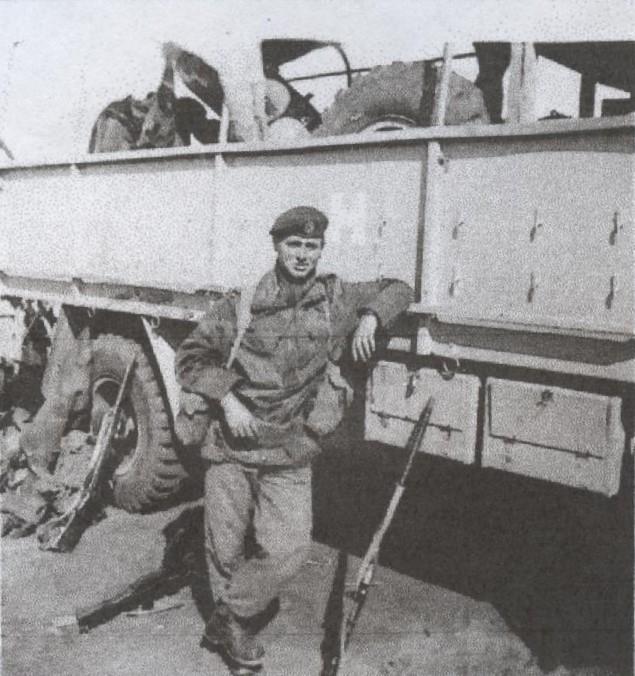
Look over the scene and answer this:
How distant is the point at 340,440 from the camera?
3570 mm

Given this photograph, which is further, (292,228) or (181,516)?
(181,516)

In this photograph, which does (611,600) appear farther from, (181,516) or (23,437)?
(23,437)

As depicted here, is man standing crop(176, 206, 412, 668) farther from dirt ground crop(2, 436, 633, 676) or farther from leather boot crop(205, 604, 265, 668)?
dirt ground crop(2, 436, 633, 676)

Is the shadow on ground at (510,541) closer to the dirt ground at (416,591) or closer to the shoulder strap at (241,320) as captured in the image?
the dirt ground at (416,591)

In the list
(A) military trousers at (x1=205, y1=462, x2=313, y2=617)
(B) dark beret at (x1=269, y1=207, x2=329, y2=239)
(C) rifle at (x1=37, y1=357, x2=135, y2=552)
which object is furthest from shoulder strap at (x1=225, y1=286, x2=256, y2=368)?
(C) rifle at (x1=37, y1=357, x2=135, y2=552)

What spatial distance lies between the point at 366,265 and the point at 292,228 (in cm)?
42

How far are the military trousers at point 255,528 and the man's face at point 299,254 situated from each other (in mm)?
822

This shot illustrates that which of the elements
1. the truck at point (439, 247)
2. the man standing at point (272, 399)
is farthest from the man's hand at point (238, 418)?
the truck at point (439, 247)

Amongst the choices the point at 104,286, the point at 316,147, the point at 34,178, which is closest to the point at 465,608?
the point at 316,147

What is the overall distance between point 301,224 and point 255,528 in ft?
4.18

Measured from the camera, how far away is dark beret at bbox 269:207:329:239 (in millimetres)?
3154

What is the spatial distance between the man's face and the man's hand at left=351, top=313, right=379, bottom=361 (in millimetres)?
324

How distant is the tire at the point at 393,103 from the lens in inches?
129

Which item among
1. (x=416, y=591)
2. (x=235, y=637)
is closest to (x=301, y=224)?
(x=235, y=637)
